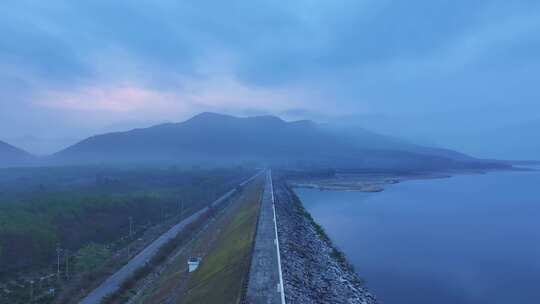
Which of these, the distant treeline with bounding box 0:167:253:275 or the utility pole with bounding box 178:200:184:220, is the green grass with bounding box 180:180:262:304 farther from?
the utility pole with bounding box 178:200:184:220

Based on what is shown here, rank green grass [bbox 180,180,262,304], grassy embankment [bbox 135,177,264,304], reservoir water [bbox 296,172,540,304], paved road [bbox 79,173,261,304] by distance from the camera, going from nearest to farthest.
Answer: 1. green grass [bbox 180,180,262,304]
2. grassy embankment [bbox 135,177,264,304]
3. paved road [bbox 79,173,261,304]
4. reservoir water [bbox 296,172,540,304]

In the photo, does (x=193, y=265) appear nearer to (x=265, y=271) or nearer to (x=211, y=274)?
(x=211, y=274)

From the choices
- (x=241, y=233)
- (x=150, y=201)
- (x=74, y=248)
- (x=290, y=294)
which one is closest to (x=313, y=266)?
(x=290, y=294)

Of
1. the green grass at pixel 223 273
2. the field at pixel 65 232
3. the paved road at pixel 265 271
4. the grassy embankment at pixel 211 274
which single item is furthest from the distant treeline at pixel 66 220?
the paved road at pixel 265 271

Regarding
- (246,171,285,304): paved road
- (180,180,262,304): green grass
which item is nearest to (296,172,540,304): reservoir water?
(246,171,285,304): paved road

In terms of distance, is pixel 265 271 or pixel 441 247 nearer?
pixel 265 271

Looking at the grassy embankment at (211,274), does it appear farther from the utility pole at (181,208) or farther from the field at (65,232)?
the utility pole at (181,208)

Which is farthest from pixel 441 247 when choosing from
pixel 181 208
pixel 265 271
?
pixel 181 208
